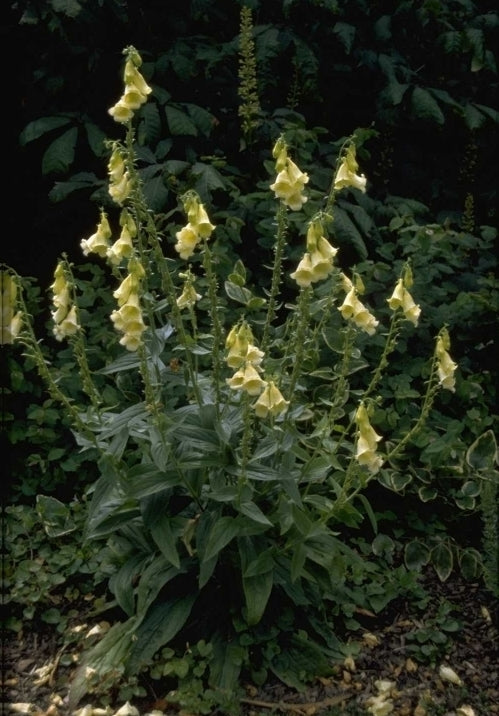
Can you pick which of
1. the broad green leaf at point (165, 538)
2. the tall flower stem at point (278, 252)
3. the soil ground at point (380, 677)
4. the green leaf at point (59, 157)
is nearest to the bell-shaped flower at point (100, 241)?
the tall flower stem at point (278, 252)

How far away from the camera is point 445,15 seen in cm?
437

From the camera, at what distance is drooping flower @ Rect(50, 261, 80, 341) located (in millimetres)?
2236

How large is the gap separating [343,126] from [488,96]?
2.87 ft

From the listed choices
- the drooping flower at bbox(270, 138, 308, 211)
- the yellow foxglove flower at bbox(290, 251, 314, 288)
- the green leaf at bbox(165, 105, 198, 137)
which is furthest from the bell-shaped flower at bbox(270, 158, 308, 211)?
the green leaf at bbox(165, 105, 198, 137)

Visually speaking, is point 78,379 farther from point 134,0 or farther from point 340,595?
point 134,0

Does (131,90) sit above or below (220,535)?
above

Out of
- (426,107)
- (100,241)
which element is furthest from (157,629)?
(426,107)

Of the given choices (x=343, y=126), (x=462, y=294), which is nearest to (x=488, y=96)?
(x=343, y=126)

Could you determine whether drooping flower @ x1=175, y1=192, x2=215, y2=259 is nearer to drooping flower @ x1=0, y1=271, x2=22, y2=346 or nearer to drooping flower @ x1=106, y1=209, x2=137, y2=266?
drooping flower @ x1=106, y1=209, x2=137, y2=266

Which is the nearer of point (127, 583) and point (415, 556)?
point (127, 583)

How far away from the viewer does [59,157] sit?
347 centimetres

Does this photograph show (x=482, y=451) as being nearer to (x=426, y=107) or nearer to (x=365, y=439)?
(x=365, y=439)

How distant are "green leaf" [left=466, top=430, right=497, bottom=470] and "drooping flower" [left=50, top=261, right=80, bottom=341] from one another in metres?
1.81

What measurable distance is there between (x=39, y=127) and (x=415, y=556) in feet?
7.98
